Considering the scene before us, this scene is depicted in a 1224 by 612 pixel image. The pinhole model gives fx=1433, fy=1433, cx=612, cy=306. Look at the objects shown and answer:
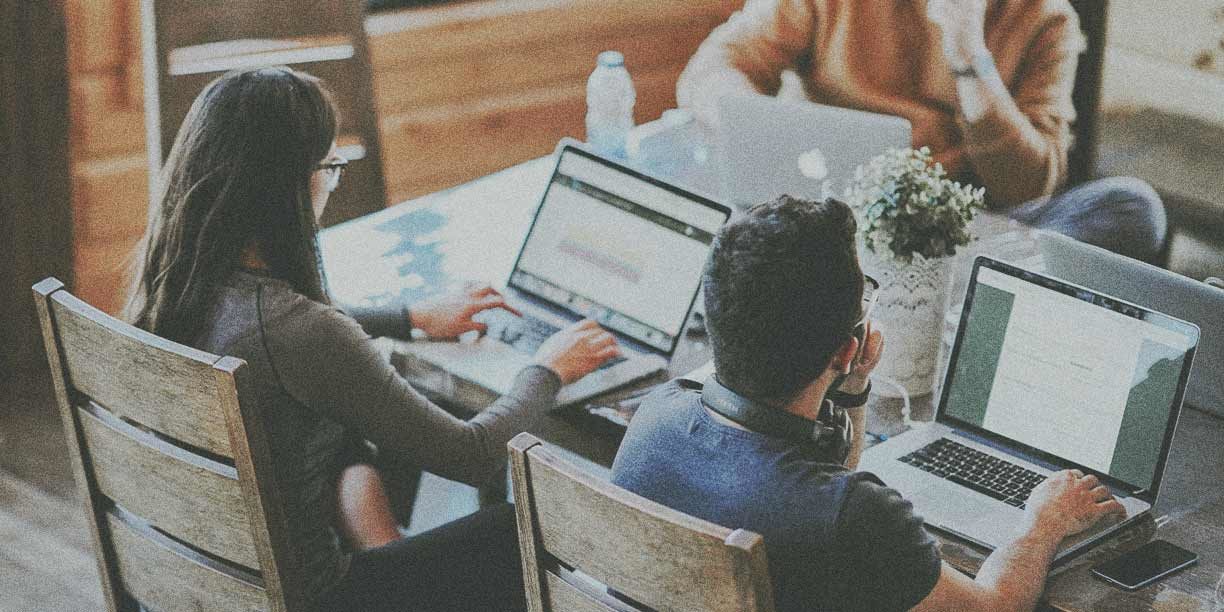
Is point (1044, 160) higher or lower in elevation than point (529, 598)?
higher

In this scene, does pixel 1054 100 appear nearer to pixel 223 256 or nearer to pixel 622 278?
pixel 622 278

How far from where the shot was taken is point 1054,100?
3328mm

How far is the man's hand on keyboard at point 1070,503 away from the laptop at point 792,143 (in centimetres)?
84

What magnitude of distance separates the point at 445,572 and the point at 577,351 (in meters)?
0.37

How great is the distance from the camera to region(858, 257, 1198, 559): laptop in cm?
174

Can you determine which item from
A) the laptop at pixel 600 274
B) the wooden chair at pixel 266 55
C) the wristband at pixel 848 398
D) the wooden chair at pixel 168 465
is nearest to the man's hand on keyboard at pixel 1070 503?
the wristband at pixel 848 398

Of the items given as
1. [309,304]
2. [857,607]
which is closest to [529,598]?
[857,607]

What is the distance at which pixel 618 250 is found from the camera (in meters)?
2.29

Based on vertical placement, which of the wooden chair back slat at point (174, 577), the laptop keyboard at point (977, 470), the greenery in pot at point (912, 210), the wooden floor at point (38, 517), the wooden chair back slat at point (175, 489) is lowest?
the wooden floor at point (38, 517)

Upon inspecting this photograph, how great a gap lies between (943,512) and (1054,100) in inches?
72.0

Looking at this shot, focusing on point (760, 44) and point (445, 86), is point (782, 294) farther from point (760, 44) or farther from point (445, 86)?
point (445, 86)

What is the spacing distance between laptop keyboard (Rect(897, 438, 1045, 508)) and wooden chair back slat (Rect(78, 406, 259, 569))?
854 mm

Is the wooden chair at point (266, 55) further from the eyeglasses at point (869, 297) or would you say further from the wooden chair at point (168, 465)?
the eyeglasses at point (869, 297)

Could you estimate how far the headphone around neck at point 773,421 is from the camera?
57.7 inches
